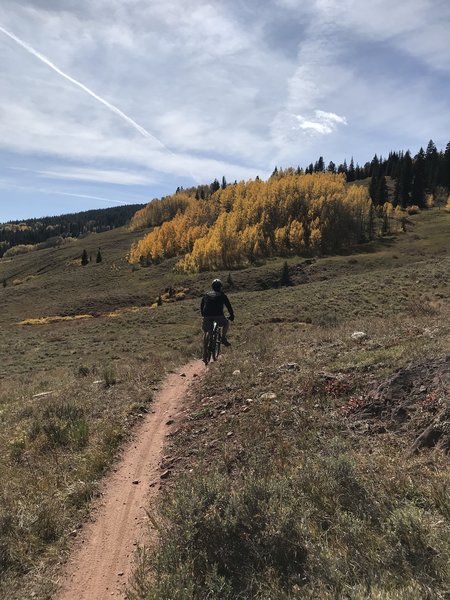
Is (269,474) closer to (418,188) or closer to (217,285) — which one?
(217,285)

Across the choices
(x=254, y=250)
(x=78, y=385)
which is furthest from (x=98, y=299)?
(x=78, y=385)

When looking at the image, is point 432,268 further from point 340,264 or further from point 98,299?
point 98,299

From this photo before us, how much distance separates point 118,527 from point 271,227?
363ft

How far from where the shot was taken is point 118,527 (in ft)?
17.3

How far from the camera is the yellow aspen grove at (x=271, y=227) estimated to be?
335 feet

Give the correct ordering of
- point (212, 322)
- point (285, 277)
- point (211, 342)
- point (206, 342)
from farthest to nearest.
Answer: point (285, 277) → point (211, 342) → point (206, 342) → point (212, 322)

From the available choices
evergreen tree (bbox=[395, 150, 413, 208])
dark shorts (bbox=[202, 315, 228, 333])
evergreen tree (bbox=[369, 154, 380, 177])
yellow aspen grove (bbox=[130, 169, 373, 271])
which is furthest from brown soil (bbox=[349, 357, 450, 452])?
evergreen tree (bbox=[369, 154, 380, 177])

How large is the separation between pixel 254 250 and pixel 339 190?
36395 millimetres

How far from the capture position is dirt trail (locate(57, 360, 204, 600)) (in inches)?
172

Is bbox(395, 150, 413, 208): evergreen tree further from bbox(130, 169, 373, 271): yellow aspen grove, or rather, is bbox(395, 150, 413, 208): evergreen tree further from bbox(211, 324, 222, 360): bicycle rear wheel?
bbox(211, 324, 222, 360): bicycle rear wheel

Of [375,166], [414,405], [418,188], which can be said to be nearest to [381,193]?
[418,188]

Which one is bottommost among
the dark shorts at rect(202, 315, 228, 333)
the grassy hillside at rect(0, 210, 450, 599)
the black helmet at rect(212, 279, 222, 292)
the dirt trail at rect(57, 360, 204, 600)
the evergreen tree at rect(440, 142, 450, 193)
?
the dirt trail at rect(57, 360, 204, 600)

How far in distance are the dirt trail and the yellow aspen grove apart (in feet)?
301

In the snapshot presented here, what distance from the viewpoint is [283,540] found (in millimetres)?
4199
